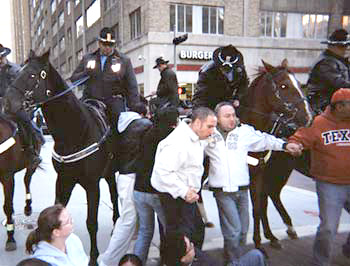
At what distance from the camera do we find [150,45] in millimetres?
22875

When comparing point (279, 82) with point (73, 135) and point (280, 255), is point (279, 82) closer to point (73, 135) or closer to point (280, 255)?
point (280, 255)

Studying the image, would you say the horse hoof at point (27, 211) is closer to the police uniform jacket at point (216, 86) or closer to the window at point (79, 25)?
the police uniform jacket at point (216, 86)

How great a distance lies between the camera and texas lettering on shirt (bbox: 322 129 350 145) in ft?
12.4

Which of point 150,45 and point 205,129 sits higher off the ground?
point 150,45

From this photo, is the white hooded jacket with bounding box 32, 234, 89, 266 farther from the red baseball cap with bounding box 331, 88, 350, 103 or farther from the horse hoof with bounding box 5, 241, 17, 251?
the red baseball cap with bounding box 331, 88, 350, 103

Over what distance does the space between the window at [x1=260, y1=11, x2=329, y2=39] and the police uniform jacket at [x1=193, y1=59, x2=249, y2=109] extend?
73.4ft

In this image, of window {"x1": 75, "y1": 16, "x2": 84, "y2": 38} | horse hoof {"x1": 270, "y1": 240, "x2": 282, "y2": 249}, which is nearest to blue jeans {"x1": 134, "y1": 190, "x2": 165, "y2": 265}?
horse hoof {"x1": 270, "y1": 240, "x2": 282, "y2": 249}

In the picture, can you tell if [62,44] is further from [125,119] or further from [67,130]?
[67,130]

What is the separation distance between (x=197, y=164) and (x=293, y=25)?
1031 inches

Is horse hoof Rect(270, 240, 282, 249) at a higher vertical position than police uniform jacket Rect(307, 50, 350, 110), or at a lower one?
lower

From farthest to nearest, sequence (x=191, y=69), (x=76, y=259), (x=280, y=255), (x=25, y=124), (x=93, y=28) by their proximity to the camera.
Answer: (x=93, y=28), (x=191, y=69), (x=25, y=124), (x=280, y=255), (x=76, y=259)

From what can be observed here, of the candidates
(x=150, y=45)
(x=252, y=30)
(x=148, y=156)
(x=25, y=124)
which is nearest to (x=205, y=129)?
(x=148, y=156)

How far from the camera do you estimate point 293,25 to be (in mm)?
26484

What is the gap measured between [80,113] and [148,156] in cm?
115
